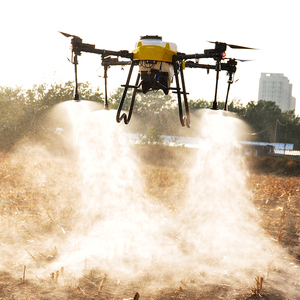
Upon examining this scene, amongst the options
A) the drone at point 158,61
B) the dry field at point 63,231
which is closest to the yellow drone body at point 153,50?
the drone at point 158,61

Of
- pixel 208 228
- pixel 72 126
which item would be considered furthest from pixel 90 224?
pixel 72 126

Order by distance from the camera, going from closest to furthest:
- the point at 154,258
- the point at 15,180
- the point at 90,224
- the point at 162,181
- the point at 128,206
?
Result: the point at 154,258 → the point at 90,224 → the point at 128,206 → the point at 15,180 → the point at 162,181

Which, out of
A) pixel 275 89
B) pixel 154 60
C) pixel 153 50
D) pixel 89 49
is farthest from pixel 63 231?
pixel 275 89

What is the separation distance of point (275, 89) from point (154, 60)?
206 metres

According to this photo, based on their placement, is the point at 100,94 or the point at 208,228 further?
the point at 100,94

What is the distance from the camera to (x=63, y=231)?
9.04 metres

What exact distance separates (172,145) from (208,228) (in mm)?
26436

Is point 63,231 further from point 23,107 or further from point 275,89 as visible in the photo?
point 275,89

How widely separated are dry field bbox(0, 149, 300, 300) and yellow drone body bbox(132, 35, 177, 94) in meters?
3.77

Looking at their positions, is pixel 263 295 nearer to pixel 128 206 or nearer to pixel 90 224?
pixel 90 224

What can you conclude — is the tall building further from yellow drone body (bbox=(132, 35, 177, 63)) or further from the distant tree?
yellow drone body (bbox=(132, 35, 177, 63))

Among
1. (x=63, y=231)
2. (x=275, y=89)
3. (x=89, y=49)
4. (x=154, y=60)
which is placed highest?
(x=275, y=89)

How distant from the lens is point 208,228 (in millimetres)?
9984

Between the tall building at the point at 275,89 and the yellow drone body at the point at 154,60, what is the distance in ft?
659
